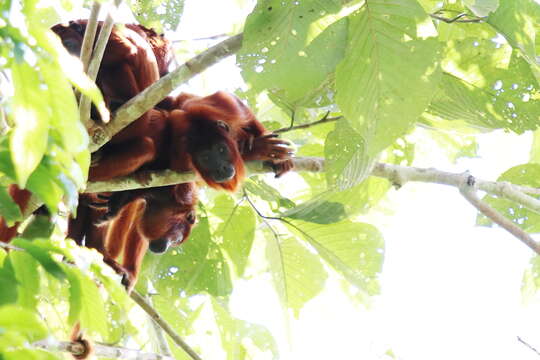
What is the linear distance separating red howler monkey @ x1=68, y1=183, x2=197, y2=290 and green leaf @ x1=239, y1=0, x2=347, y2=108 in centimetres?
224

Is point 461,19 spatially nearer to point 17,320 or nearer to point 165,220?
point 165,220

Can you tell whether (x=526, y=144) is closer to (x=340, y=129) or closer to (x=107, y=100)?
(x=340, y=129)

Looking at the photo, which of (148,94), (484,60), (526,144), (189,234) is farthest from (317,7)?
(526,144)

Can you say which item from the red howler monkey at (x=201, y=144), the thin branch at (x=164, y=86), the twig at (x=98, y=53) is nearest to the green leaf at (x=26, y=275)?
the twig at (x=98, y=53)

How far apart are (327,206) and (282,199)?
0.55m

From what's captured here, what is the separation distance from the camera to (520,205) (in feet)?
15.7

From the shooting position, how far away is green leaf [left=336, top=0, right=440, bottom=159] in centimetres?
326

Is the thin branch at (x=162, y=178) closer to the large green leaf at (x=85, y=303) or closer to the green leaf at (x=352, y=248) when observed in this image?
the green leaf at (x=352, y=248)

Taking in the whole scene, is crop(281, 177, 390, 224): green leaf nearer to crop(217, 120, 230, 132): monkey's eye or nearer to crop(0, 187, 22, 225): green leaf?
crop(217, 120, 230, 132): monkey's eye

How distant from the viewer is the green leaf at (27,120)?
1.53 meters

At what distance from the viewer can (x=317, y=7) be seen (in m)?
3.28

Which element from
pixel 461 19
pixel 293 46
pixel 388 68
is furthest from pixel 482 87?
pixel 293 46

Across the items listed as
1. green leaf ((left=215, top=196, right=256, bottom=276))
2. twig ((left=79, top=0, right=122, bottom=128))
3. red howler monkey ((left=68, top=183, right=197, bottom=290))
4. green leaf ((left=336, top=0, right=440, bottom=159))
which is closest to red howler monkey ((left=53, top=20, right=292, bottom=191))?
green leaf ((left=215, top=196, right=256, bottom=276))

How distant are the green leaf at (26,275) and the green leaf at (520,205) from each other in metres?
3.62
